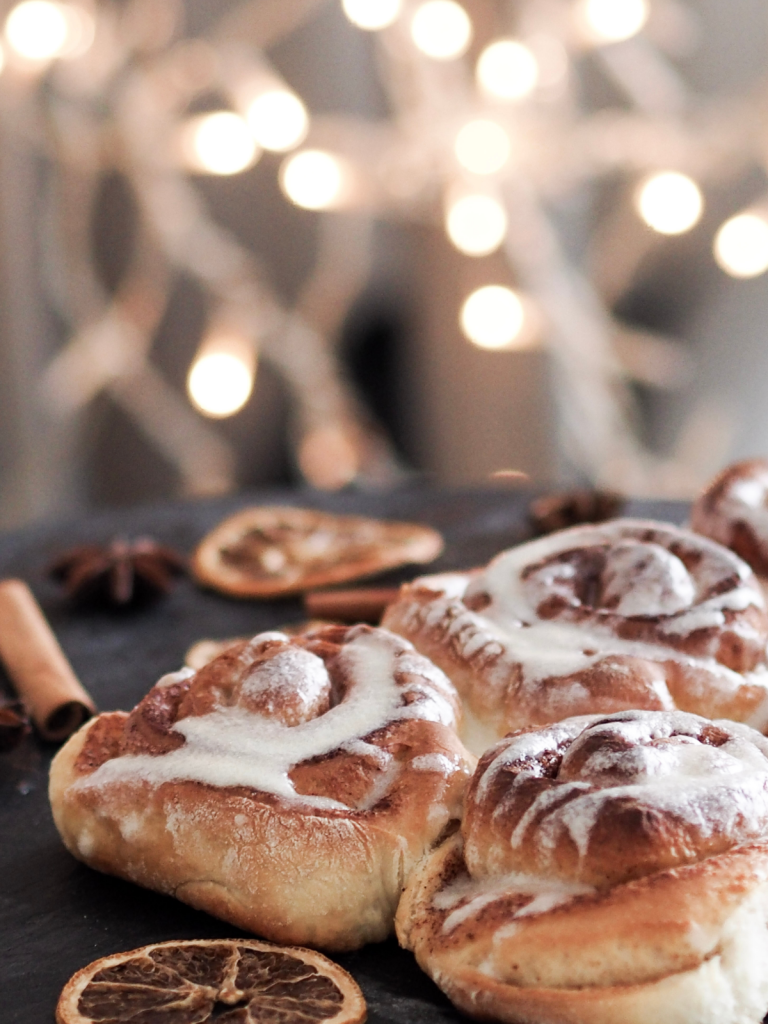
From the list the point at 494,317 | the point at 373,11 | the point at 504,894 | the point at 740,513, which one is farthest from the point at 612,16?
the point at 504,894

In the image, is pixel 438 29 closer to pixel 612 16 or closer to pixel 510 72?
pixel 510 72

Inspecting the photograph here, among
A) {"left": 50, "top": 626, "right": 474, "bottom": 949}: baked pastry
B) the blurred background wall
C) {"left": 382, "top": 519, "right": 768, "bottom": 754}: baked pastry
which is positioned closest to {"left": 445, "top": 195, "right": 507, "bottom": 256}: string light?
the blurred background wall

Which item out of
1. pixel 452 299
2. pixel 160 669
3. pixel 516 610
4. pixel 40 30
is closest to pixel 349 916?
pixel 516 610

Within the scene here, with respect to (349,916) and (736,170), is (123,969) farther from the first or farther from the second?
(736,170)

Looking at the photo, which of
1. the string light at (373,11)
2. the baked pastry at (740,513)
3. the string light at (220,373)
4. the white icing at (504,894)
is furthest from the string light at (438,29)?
the white icing at (504,894)

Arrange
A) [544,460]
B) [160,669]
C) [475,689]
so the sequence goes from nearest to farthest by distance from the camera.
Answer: [475,689] → [160,669] → [544,460]

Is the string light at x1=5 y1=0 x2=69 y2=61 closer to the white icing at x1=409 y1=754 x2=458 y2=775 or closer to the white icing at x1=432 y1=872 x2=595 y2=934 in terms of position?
the white icing at x1=409 y1=754 x2=458 y2=775

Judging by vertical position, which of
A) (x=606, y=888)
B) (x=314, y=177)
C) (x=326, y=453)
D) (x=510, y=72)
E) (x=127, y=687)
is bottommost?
(x=326, y=453)
